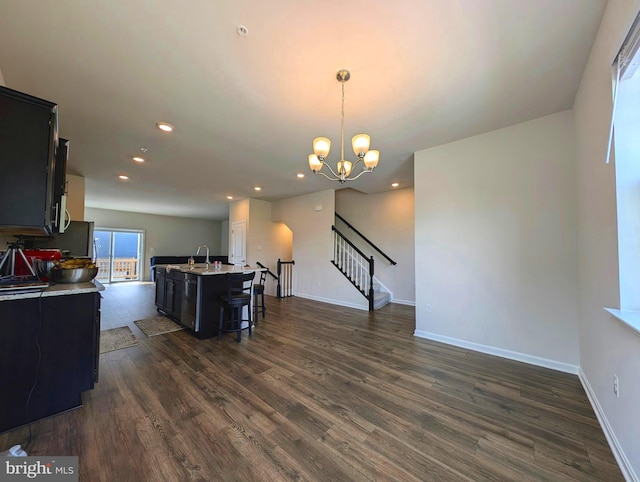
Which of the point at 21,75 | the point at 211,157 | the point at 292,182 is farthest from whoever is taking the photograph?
the point at 292,182

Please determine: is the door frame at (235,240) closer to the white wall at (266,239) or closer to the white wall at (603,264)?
the white wall at (266,239)

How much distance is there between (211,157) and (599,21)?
443 centimetres

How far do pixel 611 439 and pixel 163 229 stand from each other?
1232 cm

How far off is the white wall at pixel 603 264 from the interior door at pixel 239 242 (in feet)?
21.7

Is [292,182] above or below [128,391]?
above

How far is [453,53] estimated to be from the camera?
1845mm

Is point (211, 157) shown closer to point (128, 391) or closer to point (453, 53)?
point (128, 391)

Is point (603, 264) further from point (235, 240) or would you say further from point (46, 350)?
point (235, 240)

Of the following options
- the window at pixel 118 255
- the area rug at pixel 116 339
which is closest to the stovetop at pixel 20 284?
the area rug at pixel 116 339

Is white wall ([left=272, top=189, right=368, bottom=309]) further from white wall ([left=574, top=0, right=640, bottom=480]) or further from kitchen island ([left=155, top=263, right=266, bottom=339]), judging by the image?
white wall ([left=574, top=0, right=640, bottom=480])

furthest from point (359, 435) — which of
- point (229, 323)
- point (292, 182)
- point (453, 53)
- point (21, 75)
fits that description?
point (292, 182)

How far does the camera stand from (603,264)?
181cm

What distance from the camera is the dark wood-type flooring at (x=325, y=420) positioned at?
1.41 m

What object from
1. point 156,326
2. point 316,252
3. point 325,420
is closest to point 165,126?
point 156,326
